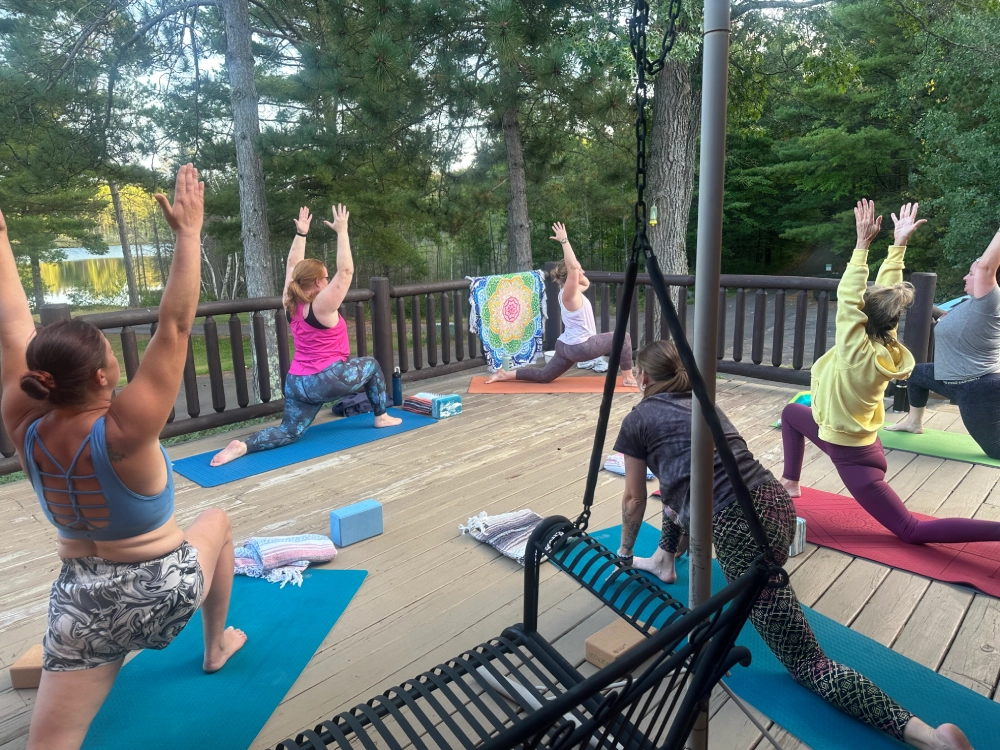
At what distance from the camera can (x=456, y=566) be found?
9.26 ft

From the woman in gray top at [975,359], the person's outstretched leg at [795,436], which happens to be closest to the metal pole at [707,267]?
the person's outstretched leg at [795,436]

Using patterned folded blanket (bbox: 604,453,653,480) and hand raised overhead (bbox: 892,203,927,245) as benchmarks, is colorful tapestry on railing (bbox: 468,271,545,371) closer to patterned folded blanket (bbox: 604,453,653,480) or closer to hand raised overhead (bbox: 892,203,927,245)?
patterned folded blanket (bbox: 604,453,653,480)

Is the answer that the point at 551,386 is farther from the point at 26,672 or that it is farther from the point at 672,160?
the point at 26,672

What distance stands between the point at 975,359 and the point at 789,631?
2.56m

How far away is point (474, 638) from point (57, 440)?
1.38 m

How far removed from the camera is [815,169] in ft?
54.3

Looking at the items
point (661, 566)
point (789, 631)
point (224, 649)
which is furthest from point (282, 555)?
point (789, 631)

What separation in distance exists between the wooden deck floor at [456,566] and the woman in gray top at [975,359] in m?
0.25

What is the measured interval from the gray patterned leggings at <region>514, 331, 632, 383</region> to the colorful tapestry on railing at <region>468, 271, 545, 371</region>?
305mm

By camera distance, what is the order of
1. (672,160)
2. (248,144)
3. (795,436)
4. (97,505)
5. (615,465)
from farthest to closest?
1. (672,160)
2. (248,144)
3. (615,465)
4. (795,436)
5. (97,505)

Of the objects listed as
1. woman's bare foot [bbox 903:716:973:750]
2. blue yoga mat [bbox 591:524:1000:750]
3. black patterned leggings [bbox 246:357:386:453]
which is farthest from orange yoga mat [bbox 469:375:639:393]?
woman's bare foot [bbox 903:716:973:750]

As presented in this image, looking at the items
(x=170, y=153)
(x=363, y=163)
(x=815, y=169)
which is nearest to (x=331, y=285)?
(x=363, y=163)

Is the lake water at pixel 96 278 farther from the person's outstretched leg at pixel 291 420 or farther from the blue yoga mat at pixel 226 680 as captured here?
the blue yoga mat at pixel 226 680

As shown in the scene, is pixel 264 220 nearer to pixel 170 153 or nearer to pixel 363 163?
pixel 363 163
